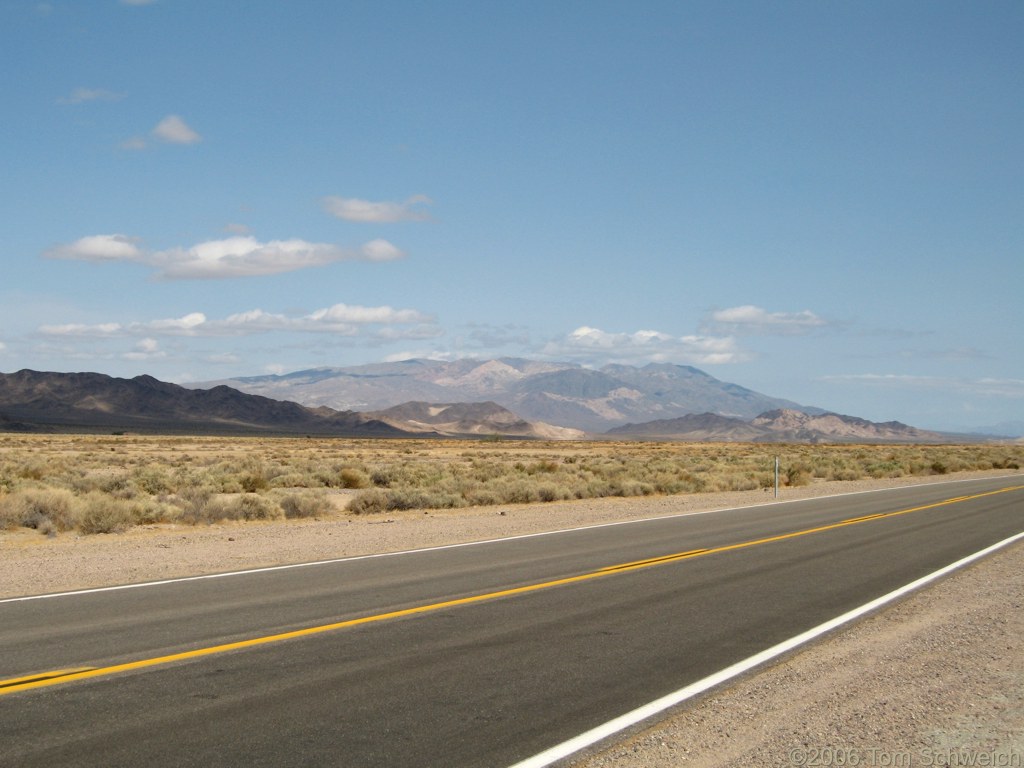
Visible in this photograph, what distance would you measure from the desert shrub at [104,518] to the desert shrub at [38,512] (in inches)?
15.7

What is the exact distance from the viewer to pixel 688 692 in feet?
23.2

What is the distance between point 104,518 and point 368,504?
286 inches

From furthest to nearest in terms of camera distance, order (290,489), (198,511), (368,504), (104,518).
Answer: (290,489) → (368,504) → (198,511) → (104,518)

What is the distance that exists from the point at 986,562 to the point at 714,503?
13188mm

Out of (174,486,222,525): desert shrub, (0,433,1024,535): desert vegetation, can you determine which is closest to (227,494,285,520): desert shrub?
(0,433,1024,535): desert vegetation

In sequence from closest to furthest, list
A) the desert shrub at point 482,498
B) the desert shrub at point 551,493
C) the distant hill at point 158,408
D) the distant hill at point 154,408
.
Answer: the desert shrub at point 482,498, the desert shrub at point 551,493, the distant hill at point 158,408, the distant hill at point 154,408

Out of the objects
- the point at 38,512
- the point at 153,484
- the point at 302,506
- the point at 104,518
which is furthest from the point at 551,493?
the point at 38,512

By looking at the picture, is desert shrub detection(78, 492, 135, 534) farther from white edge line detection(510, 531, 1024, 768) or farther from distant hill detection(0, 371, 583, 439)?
distant hill detection(0, 371, 583, 439)

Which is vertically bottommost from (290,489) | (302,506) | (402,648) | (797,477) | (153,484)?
(290,489)

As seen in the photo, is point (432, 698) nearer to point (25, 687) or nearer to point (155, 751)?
point (155, 751)

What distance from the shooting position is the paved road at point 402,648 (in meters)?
5.98

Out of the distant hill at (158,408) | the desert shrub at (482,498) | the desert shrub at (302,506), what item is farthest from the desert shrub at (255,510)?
the distant hill at (158,408)

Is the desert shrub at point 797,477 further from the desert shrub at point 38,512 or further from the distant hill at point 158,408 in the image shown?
the distant hill at point 158,408

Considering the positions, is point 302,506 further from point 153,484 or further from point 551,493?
point 153,484
